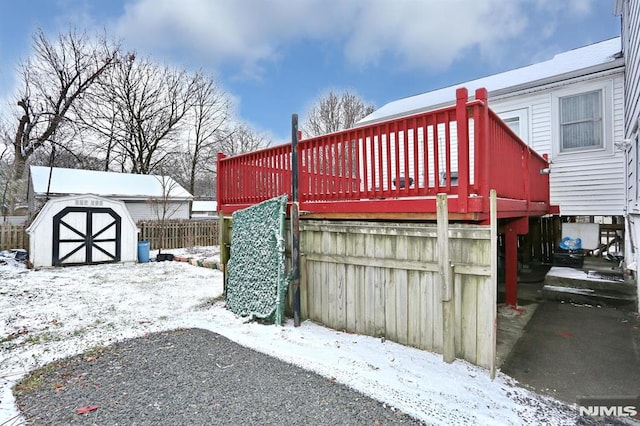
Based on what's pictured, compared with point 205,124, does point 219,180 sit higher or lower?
lower

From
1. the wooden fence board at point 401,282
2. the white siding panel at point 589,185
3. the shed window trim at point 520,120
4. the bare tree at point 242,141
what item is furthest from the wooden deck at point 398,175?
the bare tree at point 242,141

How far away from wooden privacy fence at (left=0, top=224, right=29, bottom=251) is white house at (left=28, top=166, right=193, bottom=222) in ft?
8.52

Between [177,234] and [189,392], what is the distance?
11.7 metres

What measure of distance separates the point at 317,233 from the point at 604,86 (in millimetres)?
7187

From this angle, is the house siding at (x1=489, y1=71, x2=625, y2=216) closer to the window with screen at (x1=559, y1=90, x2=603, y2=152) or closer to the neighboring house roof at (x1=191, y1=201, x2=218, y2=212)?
the window with screen at (x1=559, y1=90, x2=603, y2=152)

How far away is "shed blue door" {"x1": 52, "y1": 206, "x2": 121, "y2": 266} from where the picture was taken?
8680 millimetres

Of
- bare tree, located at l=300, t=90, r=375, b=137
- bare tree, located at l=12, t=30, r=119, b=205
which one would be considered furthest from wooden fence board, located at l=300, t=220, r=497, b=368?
bare tree, located at l=300, t=90, r=375, b=137

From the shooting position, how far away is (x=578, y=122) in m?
7.28

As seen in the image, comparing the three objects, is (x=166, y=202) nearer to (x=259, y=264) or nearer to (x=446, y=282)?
(x=259, y=264)

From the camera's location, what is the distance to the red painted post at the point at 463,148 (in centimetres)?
290

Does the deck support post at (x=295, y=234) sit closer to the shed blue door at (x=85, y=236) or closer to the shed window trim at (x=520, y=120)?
the shed window trim at (x=520, y=120)

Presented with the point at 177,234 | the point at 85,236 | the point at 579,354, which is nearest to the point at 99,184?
the point at 177,234

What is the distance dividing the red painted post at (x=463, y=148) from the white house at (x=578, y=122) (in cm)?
611

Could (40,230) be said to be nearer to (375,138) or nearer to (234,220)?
(234,220)
